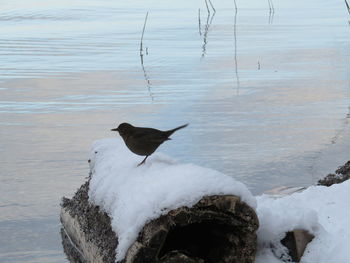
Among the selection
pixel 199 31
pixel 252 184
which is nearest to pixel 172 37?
pixel 199 31

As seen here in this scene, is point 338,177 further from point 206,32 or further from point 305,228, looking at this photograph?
point 206,32

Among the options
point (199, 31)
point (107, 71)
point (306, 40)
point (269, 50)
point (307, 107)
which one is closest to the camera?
point (307, 107)

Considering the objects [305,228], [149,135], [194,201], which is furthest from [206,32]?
[194,201]

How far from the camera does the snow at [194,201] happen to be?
3.94 meters

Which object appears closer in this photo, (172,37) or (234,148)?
(234,148)

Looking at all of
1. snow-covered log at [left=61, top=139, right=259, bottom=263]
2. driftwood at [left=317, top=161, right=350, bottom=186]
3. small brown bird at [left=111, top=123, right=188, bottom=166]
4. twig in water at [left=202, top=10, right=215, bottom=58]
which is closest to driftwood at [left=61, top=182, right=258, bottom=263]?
snow-covered log at [left=61, top=139, right=259, bottom=263]

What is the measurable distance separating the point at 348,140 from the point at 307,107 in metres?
1.42

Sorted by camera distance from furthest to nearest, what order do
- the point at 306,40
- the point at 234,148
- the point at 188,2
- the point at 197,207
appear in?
the point at 188,2, the point at 306,40, the point at 234,148, the point at 197,207

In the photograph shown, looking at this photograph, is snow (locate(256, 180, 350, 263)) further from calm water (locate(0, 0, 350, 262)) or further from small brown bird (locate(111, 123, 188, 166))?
calm water (locate(0, 0, 350, 262))

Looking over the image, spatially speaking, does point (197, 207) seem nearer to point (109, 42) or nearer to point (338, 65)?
point (338, 65)

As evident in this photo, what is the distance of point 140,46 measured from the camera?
1333 centimetres

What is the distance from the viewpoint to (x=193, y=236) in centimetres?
425

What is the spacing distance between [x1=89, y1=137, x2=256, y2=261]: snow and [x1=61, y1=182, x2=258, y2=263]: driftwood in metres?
0.03

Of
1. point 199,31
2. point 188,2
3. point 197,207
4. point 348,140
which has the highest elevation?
point 197,207
